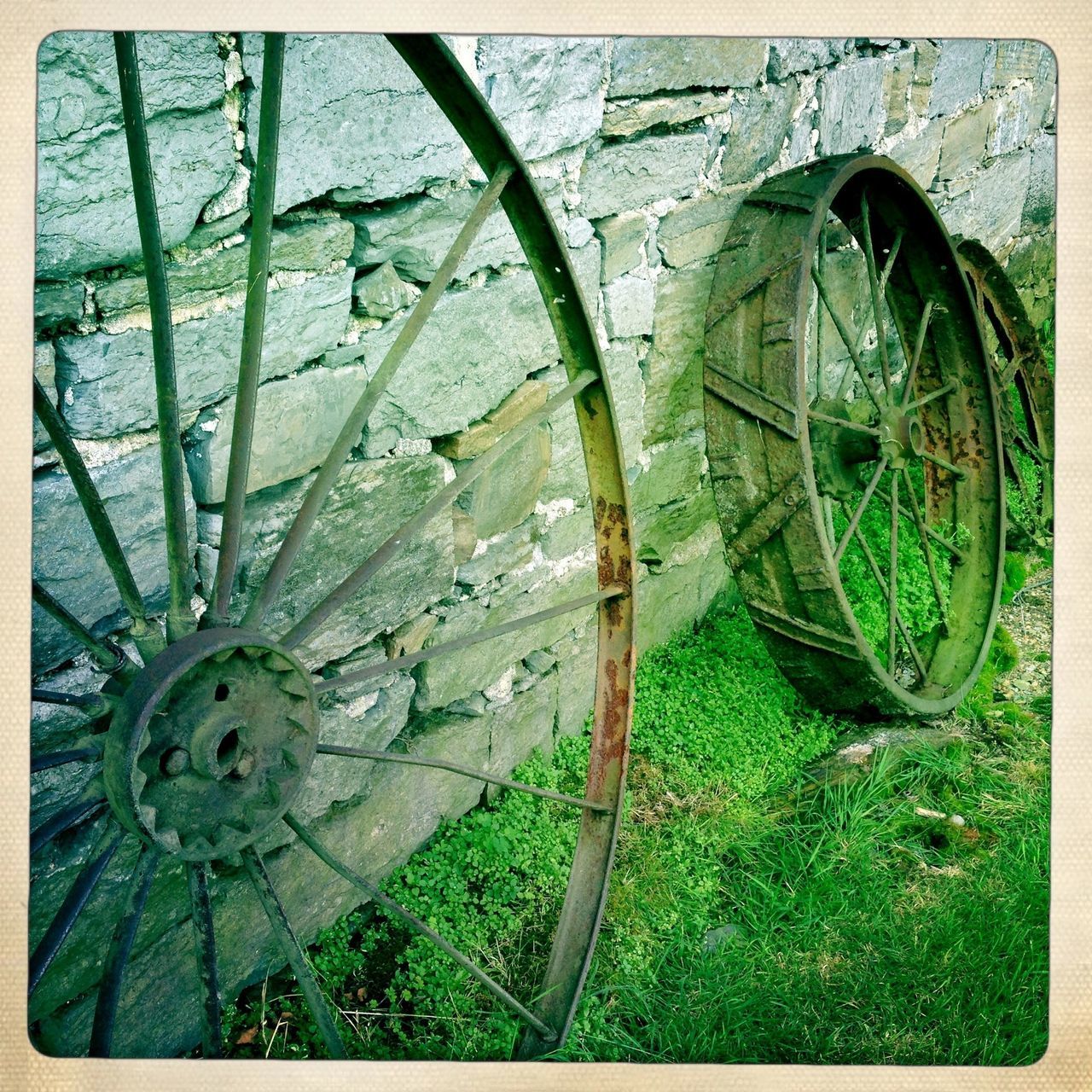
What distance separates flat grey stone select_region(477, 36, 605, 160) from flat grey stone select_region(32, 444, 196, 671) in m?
0.93

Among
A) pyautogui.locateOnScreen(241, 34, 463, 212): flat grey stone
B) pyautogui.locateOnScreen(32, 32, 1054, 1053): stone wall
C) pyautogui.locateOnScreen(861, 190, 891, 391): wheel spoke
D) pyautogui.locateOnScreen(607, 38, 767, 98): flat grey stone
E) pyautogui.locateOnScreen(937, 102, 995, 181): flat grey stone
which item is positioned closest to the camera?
pyautogui.locateOnScreen(32, 32, 1054, 1053): stone wall

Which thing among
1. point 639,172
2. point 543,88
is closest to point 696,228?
point 639,172

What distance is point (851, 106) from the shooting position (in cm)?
307

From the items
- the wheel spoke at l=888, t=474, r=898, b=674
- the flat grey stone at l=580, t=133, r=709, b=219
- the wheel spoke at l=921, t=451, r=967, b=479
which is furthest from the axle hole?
the wheel spoke at l=921, t=451, r=967, b=479

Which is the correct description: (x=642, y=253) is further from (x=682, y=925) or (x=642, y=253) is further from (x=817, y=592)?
(x=682, y=925)

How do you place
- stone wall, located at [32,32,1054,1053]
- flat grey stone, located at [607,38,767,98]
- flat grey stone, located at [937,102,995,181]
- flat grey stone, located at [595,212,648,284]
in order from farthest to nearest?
flat grey stone, located at [937,102,995,181]
flat grey stone, located at [595,212,648,284]
flat grey stone, located at [607,38,767,98]
stone wall, located at [32,32,1054,1053]

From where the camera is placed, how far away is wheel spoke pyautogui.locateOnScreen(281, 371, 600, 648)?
1.63 meters

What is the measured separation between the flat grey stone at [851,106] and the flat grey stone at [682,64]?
0.35 meters

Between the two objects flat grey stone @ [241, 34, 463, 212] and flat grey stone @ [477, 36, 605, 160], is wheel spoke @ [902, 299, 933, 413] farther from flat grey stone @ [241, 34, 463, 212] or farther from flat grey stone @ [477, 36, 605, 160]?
flat grey stone @ [241, 34, 463, 212]

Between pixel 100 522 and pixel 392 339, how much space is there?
2.42 ft

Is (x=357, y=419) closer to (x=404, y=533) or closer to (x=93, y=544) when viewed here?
(x=404, y=533)

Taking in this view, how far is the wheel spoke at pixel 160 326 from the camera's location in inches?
54.1

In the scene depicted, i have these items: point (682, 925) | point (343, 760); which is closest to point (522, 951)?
point (682, 925)

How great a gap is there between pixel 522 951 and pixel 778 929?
0.57 metres
